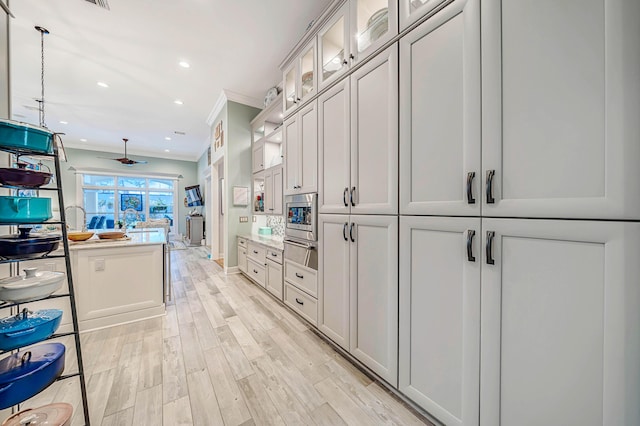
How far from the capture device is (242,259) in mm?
4215

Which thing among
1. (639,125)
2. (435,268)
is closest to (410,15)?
(639,125)

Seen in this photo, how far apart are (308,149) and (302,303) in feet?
5.26

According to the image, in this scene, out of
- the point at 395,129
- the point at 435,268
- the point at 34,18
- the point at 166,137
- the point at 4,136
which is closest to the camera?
the point at 4,136

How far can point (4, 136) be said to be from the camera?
3.37 feet

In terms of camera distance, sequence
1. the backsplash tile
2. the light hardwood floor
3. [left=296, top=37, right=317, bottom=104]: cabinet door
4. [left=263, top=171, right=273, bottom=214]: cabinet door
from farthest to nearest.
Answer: the backsplash tile → [left=263, top=171, right=273, bottom=214]: cabinet door → [left=296, top=37, right=317, bottom=104]: cabinet door → the light hardwood floor

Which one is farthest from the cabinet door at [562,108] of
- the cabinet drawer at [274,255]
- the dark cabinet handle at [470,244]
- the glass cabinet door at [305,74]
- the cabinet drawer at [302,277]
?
the cabinet drawer at [274,255]

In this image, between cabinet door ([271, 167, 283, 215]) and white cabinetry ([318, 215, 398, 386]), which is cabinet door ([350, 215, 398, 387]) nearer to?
white cabinetry ([318, 215, 398, 386])

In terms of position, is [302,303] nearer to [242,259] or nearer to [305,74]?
[242,259]

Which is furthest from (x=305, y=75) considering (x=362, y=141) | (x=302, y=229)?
(x=302, y=229)

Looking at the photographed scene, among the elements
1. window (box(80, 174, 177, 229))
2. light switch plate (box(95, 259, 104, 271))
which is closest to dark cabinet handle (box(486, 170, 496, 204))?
light switch plate (box(95, 259, 104, 271))

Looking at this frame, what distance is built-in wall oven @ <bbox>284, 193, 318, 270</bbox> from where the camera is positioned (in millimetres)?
2277

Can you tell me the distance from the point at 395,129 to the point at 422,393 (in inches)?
62.2

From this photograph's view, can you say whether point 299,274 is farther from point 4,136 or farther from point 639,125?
point 639,125

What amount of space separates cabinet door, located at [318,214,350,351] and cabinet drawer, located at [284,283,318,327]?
10 cm
